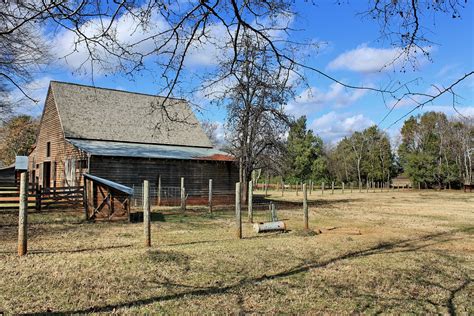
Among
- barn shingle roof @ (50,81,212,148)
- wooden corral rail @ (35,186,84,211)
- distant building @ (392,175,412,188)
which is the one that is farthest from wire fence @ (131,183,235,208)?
distant building @ (392,175,412,188)

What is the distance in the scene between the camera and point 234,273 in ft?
24.0

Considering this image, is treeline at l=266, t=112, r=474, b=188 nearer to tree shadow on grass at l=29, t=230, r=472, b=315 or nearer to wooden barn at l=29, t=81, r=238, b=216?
wooden barn at l=29, t=81, r=238, b=216

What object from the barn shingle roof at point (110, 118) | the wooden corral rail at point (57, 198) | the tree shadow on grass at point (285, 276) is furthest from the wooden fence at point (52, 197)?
the tree shadow on grass at point (285, 276)

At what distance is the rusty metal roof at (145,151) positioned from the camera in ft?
75.7

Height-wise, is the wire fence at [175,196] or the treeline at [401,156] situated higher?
the treeline at [401,156]

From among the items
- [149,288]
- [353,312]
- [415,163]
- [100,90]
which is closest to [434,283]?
[353,312]

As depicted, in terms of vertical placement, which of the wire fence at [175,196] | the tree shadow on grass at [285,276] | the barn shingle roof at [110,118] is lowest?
the tree shadow on grass at [285,276]

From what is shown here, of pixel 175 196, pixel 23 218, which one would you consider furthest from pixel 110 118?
pixel 23 218

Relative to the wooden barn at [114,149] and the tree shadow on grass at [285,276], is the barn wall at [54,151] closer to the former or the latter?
the wooden barn at [114,149]

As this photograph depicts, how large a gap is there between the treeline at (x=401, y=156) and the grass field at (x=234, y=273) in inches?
1737

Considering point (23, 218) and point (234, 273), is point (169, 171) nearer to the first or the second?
point (23, 218)

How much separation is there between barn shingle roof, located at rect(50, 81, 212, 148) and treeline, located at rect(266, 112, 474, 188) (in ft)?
87.2

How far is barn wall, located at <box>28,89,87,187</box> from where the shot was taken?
2409 centimetres

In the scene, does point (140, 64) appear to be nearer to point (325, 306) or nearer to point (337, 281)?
point (325, 306)
